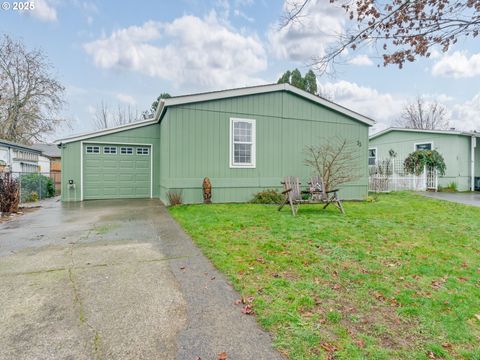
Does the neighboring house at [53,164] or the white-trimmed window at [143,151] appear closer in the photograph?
the white-trimmed window at [143,151]

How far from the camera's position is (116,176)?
444 inches

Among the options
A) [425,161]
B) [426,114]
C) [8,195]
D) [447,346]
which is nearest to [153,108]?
[8,195]

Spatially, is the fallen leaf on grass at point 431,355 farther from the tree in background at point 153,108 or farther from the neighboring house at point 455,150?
the tree in background at point 153,108

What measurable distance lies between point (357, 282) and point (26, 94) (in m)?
25.5

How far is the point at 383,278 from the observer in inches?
126

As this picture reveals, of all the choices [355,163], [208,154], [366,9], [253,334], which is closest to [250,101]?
[208,154]

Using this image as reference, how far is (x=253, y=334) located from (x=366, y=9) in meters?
3.94

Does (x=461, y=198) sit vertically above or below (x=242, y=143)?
below

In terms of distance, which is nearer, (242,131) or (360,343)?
(360,343)

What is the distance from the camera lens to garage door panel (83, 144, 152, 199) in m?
11.0

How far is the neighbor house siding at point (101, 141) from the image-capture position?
1059 cm

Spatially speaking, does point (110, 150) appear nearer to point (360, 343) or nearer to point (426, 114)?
point (360, 343)

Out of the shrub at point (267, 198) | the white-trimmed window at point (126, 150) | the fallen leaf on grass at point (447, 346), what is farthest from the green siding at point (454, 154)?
the fallen leaf on grass at point (447, 346)

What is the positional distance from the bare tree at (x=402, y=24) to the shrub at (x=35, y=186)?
40.4 feet
